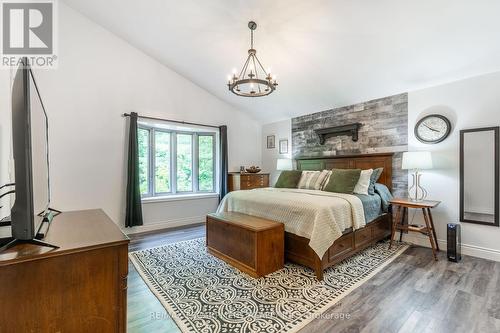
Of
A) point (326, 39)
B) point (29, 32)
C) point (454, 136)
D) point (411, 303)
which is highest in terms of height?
point (29, 32)

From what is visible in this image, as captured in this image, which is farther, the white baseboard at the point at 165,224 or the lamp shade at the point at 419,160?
the white baseboard at the point at 165,224

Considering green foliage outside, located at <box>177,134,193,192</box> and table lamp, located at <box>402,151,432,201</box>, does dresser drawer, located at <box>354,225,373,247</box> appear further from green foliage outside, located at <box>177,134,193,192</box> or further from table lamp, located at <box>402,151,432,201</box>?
green foliage outside, located at <box>177,134,193,192</box>

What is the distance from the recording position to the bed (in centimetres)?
246

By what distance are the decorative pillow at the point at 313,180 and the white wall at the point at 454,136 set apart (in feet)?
4.55

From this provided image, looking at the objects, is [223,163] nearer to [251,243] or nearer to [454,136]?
[251,243]

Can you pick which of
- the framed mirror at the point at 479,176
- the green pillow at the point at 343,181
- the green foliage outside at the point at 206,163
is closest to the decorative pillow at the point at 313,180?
the green pillow at the point at 343,181

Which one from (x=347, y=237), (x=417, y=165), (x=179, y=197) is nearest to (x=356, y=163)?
(x=417, y=165)

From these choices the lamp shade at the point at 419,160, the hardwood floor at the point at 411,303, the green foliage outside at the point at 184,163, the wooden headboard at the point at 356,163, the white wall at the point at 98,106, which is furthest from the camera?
the green foliage outside at the point at 184,163

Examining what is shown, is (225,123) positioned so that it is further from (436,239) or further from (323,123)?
(436,239)

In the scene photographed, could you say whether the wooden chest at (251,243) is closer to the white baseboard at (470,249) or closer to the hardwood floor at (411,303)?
the hardwood floor at (411,303)

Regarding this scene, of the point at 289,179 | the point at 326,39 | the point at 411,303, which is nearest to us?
the point at 411,303

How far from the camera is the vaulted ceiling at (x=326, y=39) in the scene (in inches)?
98.2

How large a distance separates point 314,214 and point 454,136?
7.99 feet

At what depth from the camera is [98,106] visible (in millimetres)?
3887
